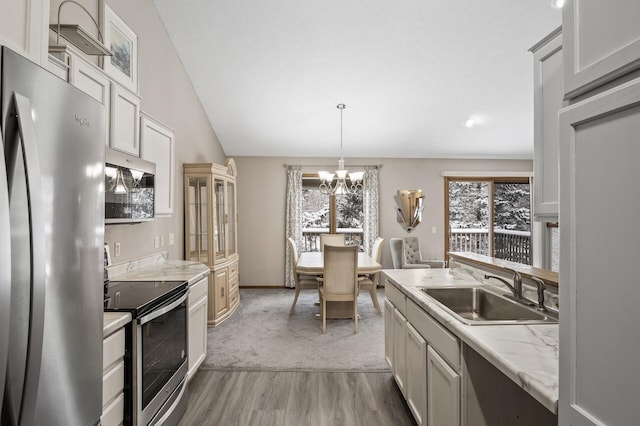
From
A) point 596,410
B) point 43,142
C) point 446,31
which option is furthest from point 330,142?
point 596,410

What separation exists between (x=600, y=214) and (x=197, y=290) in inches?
100

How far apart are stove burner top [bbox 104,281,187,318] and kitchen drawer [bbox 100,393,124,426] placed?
385 millimetres

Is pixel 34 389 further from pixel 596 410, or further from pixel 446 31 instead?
pixel 446 31

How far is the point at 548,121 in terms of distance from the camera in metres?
1.39

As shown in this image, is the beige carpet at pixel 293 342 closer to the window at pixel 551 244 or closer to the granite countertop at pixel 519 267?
the granite countertop at pixel 519 267

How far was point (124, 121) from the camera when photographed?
2.41m

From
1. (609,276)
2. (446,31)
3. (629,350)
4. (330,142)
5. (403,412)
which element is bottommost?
(403,412)

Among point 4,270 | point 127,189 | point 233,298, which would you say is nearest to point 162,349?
point 127,189

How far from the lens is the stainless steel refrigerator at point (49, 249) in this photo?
887mm

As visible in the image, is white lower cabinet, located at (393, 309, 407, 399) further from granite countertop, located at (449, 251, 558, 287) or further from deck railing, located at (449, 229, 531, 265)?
deck railing, located at (449, 229, 531, 265)

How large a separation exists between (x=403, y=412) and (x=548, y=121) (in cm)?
202

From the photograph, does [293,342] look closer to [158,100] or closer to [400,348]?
[400,348]

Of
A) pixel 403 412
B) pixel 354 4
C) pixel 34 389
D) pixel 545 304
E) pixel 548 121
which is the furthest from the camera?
pixel 354 4

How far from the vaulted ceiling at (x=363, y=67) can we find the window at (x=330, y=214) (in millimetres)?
1167
